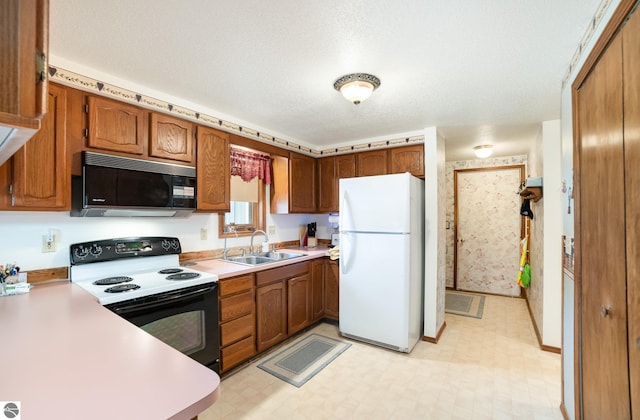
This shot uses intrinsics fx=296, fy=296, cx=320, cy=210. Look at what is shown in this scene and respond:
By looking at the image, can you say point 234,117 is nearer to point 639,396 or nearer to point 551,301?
A: point 639,396

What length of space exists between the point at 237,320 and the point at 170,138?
Answer: 156 centimetres

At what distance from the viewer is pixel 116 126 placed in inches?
79.9

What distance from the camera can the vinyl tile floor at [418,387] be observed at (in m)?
1.97

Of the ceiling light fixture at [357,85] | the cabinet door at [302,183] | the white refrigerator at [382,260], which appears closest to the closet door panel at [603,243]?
the ceiling light fixture at [357,85]

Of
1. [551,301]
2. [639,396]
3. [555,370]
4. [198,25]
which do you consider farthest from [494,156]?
[198,25]

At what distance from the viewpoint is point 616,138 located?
1.16 meters

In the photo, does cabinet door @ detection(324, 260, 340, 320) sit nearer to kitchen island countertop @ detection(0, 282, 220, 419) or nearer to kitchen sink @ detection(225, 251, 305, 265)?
kitchen sink @ detection(225, 251, 305, 265)

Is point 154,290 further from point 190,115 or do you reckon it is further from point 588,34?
point 588,34

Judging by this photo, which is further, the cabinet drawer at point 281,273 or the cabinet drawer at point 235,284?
the cabinet drawer at point 281,273

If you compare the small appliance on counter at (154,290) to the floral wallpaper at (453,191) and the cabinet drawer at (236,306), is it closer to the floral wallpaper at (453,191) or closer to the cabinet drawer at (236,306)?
the cabinet drawer at (236,306)

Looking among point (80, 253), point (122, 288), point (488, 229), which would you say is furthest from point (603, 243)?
point (488, 229)

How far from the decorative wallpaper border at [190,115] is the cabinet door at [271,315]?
152cm

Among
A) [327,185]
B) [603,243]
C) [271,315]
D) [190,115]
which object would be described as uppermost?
[190,115]

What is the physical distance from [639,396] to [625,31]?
1.28 meters
